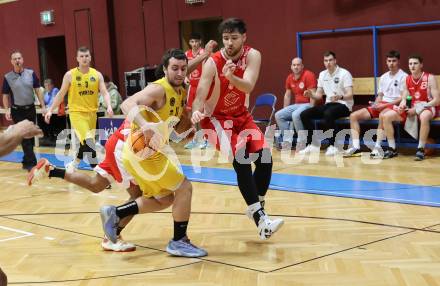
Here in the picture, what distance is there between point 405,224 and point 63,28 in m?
13.1

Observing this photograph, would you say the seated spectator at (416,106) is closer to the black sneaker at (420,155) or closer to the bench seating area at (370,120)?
the black sneaker at (420,155)

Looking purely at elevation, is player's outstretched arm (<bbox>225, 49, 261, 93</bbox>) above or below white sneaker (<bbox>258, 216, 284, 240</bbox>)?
above

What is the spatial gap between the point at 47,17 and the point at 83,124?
31.1 ft

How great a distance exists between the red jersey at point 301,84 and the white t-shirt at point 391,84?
1334 millimetres

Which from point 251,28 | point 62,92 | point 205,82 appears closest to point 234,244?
point 205,82

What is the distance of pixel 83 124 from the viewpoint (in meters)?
8.59

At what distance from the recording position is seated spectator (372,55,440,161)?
9328 mm

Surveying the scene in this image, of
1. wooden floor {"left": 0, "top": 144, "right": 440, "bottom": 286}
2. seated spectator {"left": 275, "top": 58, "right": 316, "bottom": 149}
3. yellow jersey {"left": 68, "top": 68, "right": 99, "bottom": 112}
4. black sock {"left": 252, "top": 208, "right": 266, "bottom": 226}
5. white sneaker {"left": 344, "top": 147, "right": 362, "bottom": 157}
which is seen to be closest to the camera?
wooden floor {"left": 0, "top": 144, "right": 440, "bottom": 286}

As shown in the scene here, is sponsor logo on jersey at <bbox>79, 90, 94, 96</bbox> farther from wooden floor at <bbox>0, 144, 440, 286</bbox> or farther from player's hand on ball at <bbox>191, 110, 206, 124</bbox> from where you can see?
player's hand on ball at <bbox>191, 110, 206, 124</bbox>

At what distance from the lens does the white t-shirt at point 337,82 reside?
10.5 m

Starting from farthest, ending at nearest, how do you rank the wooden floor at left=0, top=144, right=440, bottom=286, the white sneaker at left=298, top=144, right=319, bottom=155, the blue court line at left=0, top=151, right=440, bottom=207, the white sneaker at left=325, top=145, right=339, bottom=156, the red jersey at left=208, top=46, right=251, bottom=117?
the white sneaker at left=298, top=144, right=319, bottom=155 → the white sneaker at left=325, top=145, right=339, bottom=156 → the blue court line at left=0, top=151, right=440, bottom=207 → the red jersey at left=208, top=46, right=251, bottom=117 → the wooden floor at left=0, top=144, right=440, bottom=286

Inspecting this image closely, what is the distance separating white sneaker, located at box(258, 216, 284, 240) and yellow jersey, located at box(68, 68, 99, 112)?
14.0ft

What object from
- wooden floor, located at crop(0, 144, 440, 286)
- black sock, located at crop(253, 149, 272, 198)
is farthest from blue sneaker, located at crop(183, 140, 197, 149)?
black sock, located at crop(253, 149, 272, 198)

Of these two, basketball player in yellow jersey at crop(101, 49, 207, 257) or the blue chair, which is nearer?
basketball player in yellow jersey at crop(101, 49, 207, 257)
